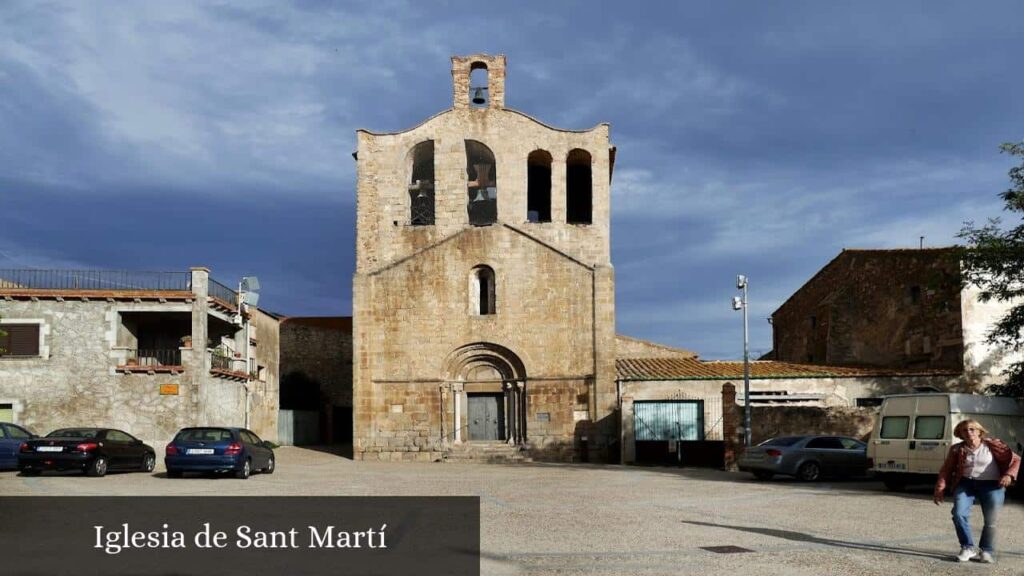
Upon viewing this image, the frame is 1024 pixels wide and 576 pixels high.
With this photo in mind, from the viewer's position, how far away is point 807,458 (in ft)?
77.7

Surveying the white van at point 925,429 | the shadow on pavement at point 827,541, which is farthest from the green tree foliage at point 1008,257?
the shadow on pavement at point 827,541

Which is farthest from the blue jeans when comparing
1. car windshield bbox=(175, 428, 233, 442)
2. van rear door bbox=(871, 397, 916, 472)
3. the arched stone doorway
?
the arched stone doorway

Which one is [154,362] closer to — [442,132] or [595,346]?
[442,132]

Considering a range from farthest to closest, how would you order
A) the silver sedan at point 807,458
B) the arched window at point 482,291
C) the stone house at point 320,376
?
1. the stone house at point 320,376
2. the arched window at point 482,291
3. the silver sedan at point 807,458

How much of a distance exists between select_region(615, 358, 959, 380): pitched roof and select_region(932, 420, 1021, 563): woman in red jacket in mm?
21529

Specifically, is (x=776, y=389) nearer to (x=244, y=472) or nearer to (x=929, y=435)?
(x=929, y=435)

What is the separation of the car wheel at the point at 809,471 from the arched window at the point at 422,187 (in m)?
17.5

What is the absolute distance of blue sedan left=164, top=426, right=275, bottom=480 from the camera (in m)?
21.7

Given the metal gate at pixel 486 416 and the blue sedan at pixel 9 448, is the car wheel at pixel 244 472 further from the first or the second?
the metal gate at pixel 486 416

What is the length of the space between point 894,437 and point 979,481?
9989 millimetres

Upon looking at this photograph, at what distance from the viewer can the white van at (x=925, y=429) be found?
19.0 m

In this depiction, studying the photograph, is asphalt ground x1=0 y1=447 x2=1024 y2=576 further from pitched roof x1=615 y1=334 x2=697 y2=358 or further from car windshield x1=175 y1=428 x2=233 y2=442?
pitched roof x1=615 y1=334 x2=697 y2=358

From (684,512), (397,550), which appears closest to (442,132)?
(684,512)

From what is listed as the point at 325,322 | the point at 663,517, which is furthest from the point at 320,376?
the point at 663,517
